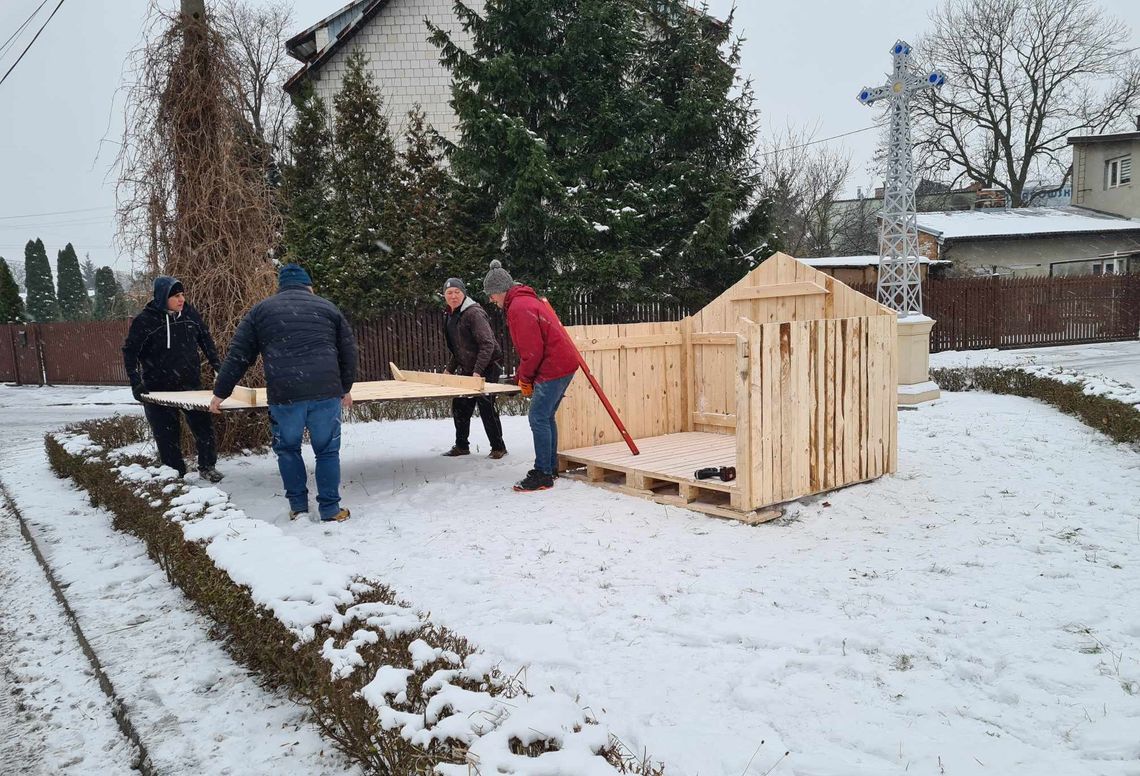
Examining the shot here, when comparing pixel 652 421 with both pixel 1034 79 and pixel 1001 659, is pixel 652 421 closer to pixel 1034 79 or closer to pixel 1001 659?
pixel 1001 659

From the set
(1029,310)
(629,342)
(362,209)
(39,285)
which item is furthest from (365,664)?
(39,285)

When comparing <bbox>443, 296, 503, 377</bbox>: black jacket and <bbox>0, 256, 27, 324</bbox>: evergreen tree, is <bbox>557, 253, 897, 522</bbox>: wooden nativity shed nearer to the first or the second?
<bbox>443, 296, 503, 377</bbox>: black jacket

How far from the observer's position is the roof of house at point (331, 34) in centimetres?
2131

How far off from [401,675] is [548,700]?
598mm

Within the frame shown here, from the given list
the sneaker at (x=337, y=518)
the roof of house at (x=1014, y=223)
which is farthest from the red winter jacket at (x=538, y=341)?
the roof of house at (x=1014, y=223)

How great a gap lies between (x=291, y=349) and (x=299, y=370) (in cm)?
17

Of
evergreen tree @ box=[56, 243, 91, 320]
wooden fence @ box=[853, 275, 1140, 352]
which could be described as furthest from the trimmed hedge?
evergreen tree @ box=[56, 243, 91, 320]

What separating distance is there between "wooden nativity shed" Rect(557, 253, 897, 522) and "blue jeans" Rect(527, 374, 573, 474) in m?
0.41

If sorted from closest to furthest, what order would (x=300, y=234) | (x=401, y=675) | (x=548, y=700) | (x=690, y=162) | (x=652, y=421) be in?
(x=548, y=700) → (x=401, y=675) → (x=652, y=421) → (x=690, y=162) → (x=300, y=234)

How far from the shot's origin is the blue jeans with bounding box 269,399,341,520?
19.2ft

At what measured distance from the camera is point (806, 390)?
5898mm

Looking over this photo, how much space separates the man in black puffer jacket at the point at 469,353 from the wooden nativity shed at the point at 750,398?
1078 mm

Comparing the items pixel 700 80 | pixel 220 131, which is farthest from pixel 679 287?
pixel 220 131

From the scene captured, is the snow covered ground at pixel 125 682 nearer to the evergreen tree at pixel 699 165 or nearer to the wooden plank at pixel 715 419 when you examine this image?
the wooden plank at pixel 715 419
